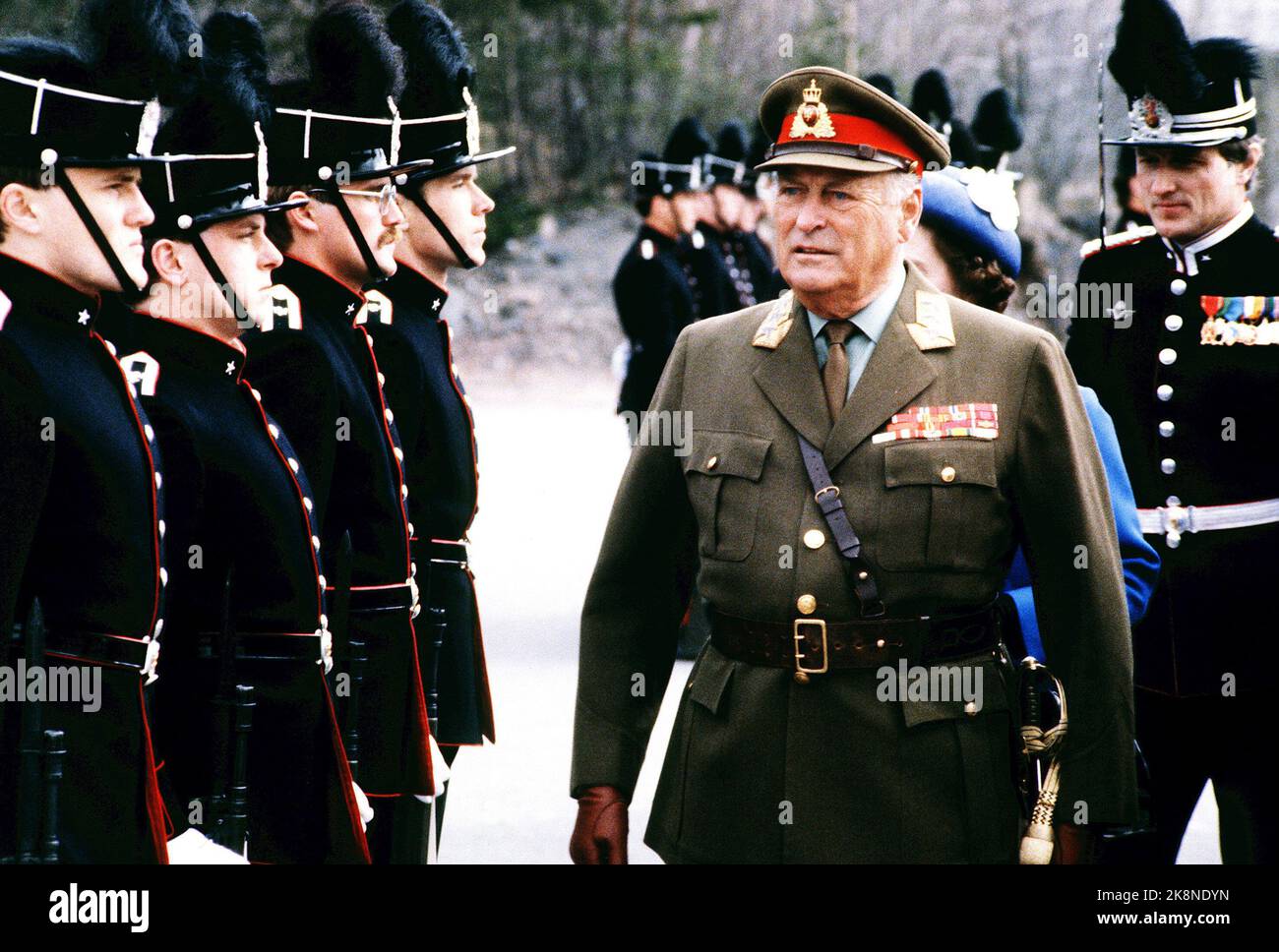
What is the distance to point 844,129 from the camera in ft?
12.5

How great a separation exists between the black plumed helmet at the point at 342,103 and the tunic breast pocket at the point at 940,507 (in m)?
1.84

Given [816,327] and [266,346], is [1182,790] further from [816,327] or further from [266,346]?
[266,346]

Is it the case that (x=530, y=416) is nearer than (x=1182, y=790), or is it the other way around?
(x=1182, y=790)

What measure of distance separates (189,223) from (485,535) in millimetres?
9264

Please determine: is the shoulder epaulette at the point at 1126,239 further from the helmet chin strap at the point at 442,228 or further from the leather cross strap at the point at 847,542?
the leather cross strap at the point at 847,542

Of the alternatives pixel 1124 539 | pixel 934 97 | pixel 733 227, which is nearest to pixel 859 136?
pixel 1124 539

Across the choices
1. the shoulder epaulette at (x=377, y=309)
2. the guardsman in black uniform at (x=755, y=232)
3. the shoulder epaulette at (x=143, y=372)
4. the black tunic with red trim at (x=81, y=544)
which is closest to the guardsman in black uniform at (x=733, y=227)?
the guardsman in black uniform at (x=755, y=232)

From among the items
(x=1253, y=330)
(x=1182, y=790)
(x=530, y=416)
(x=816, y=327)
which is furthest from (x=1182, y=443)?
(x=530, y=416)

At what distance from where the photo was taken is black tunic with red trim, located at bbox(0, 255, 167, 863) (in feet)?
11.5

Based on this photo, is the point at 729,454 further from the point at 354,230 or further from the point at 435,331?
the point at 435,331

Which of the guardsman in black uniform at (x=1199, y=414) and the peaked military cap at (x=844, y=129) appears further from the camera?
the guardsman in black uniform at (x=1199, y=414)

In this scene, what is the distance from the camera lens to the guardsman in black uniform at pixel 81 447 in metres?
3.55

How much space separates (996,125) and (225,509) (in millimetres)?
6513
